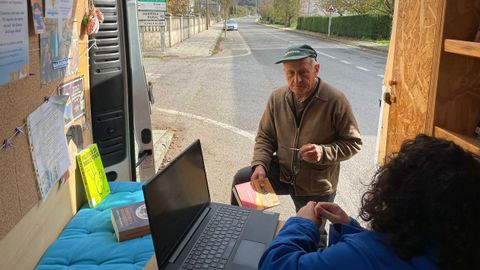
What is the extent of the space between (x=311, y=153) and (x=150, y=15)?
13.9m

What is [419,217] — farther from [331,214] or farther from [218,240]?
[218,240]

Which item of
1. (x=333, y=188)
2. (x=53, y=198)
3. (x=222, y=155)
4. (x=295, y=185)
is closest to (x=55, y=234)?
(x=53, y=198)

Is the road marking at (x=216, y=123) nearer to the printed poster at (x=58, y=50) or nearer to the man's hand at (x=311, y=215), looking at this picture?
the printed poster at (x=58, y=50)

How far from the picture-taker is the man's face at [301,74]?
266 centimetres

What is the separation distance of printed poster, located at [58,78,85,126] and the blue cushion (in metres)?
0.60

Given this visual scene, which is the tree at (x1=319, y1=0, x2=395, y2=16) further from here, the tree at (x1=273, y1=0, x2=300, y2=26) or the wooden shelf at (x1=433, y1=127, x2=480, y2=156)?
the wooden shelf at (x1=433, y1=127, x2=480, y2=156)

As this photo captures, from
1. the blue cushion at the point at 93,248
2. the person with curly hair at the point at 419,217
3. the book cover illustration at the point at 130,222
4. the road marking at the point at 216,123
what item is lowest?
the road marking at the point at 216,123

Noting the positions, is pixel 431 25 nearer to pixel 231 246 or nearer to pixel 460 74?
pixel 460 74

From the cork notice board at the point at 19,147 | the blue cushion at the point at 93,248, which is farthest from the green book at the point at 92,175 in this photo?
the cork notice board at the point at 19,147

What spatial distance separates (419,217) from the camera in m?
1.15

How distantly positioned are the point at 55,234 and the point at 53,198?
A: 8.1 inches

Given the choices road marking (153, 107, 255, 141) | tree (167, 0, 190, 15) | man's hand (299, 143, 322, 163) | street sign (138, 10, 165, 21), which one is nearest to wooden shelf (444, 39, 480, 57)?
man's hand (299, 143, 322, 163)

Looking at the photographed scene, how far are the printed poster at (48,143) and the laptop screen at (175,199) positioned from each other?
2.38 feet

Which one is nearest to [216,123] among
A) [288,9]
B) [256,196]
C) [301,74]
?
[301,74]
